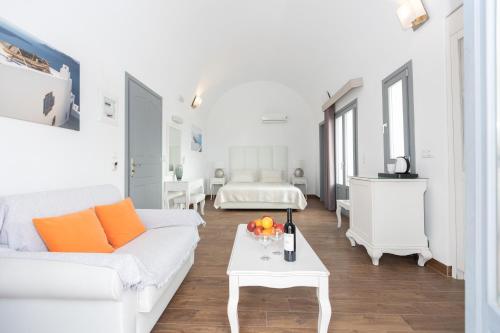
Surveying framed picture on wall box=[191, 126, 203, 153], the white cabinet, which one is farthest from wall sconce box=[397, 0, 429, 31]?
framed picture on wall box=[191, 126, 203, 153]

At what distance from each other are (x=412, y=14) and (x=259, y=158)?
542 cm

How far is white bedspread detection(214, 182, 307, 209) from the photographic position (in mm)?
5301

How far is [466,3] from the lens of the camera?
88cm

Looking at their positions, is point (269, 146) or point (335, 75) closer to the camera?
point (335, 75)

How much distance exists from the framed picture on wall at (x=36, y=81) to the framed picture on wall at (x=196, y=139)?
3.93 metres

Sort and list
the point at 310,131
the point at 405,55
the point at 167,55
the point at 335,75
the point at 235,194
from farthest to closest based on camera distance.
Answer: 1. the point at 310,131
2. the point at 235,194
3. the point at 335,75
4. the point at 167,55
5. the point at 405,55

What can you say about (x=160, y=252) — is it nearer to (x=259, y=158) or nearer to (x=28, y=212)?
(x=28, y=212)

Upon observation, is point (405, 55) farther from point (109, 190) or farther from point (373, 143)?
point (109, 190)

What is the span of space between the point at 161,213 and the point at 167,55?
2.62 m

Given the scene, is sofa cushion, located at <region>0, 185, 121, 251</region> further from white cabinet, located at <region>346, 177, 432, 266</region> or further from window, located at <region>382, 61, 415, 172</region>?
window, located at <region>382, 61, 415, 172</region>

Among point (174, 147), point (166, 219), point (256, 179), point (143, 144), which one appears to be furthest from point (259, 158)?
point (166, 219)

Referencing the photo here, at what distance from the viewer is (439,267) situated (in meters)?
2.34

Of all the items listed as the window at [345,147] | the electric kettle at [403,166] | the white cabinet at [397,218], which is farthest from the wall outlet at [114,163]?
the window at [345,147]

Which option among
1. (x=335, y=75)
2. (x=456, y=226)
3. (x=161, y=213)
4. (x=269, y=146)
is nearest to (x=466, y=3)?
(x=456, y=226)
